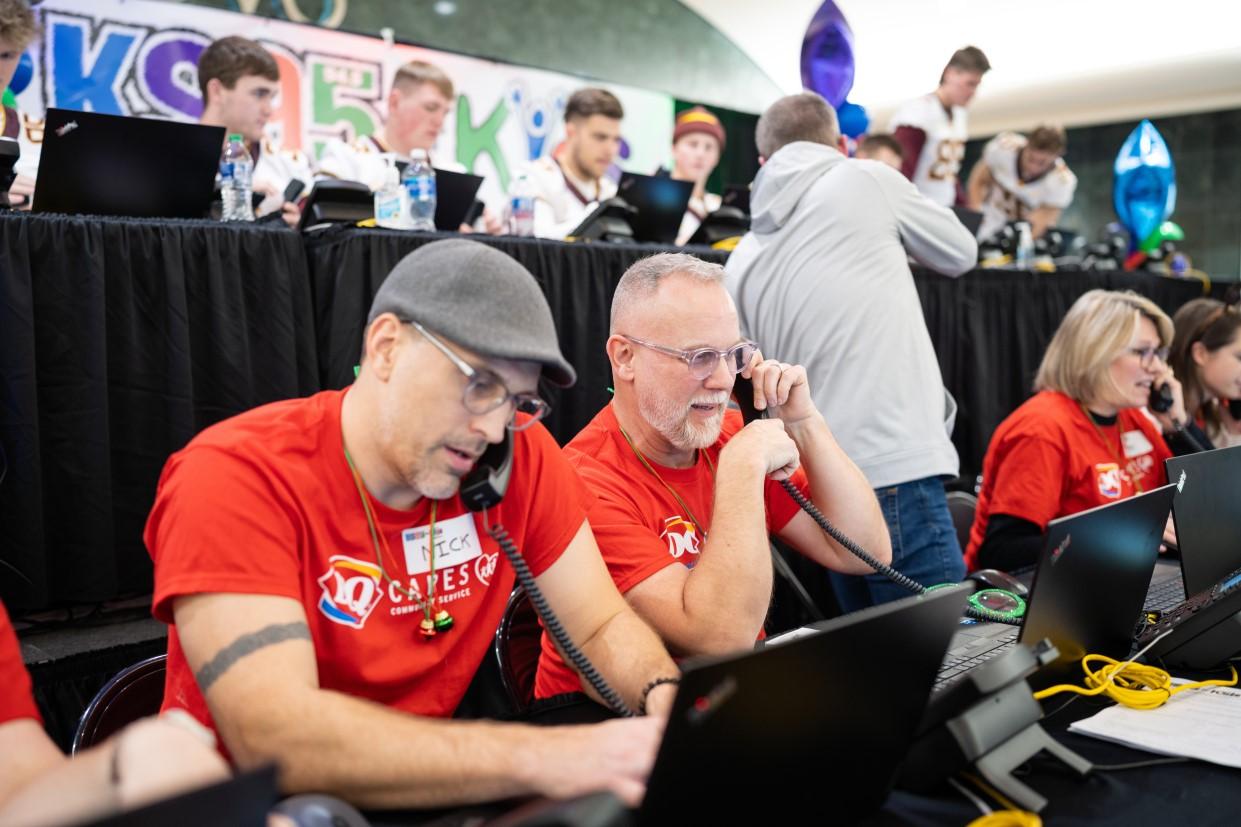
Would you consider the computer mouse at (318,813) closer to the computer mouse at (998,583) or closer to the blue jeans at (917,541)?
the computer mouse at (998,583)

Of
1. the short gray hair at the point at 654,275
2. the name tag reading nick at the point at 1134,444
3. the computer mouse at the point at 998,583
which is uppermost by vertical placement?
the short gray hair at the point at 654,275

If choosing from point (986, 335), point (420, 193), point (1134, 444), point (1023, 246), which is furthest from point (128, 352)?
point (1023, 246)

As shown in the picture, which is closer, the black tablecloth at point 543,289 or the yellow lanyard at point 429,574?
the yellow lanyard at point 429,574

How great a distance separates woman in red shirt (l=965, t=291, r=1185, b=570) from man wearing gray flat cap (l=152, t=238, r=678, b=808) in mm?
1679

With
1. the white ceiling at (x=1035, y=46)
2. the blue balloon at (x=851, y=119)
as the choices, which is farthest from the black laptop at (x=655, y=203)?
the white ceiling at (x=1035, y=46)

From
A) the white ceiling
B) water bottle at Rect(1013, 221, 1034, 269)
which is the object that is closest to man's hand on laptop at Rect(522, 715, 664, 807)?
Answer: water bottle at Rect(1013, 221, 1034, 269)

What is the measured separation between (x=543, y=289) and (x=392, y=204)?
20.8 inches

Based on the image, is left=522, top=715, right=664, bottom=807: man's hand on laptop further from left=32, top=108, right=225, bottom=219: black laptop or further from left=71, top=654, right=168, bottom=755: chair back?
left=32, top=108, right=225, bottom=219: black laptop

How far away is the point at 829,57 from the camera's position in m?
4.31

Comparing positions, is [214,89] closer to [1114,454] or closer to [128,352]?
[128,352]

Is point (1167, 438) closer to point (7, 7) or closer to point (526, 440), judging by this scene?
point (526, 440)

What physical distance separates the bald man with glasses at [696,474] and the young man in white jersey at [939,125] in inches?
152

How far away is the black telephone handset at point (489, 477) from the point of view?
4.56 ft

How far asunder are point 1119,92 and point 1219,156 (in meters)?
1.20
